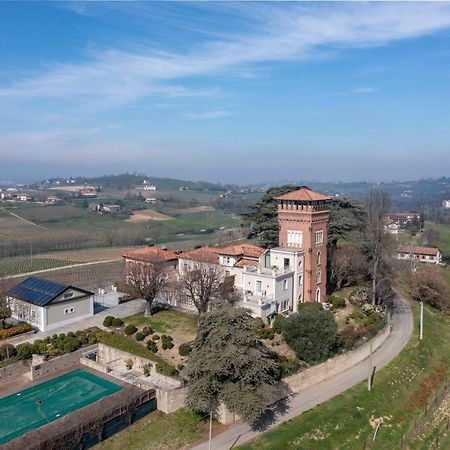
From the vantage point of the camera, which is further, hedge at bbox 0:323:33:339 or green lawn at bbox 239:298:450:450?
hedge at bbox 0:323:33:339

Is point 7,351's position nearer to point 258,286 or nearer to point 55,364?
point 55,364

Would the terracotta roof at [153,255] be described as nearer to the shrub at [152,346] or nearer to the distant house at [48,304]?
the distant house at [48,304]

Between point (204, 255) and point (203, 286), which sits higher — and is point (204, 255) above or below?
above

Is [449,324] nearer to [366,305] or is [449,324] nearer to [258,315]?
[366,305]

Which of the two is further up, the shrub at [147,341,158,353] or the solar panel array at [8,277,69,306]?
the solar panel array at [8,277,69,306]

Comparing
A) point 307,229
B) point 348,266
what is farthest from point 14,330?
point 348,266

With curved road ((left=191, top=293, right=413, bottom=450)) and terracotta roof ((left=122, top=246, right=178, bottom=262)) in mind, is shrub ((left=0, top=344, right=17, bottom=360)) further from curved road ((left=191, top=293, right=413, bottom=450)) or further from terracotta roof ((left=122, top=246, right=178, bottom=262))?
terracotta roof ((left=122, top=246, right=178, bottom=262))

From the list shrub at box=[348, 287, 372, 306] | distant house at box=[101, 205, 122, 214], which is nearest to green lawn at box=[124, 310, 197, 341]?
shrub at box=[348, 287, 372, 306]
